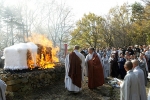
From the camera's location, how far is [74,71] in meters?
10.4

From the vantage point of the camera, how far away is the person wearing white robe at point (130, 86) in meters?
6.30

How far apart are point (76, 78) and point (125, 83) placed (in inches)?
167

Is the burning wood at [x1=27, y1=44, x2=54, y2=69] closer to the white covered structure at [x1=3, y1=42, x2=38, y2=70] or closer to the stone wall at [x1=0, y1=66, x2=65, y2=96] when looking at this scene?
the white covered structure at [x1=3, y1=42, x2=38, y2=70]

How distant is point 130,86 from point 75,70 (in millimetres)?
4343

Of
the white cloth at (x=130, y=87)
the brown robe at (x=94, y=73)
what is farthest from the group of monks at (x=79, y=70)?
the white cloth at (x=130, y=87)

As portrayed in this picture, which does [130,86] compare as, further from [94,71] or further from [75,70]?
[94,71]

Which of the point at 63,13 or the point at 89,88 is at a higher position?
the point at 63,13

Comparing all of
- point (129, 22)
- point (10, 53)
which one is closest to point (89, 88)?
point (10, 53)

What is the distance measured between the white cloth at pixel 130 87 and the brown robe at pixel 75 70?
4047mm

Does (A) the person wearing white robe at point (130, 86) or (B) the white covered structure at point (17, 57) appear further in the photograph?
(B) the white covered structure at point (17, 57)

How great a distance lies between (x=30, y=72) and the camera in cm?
1091

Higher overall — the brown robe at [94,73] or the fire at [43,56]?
the fire at [43,56]

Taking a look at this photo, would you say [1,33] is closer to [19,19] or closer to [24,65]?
[19,19]

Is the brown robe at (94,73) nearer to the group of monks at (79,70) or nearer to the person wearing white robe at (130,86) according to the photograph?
the group of monks at (79,70)
